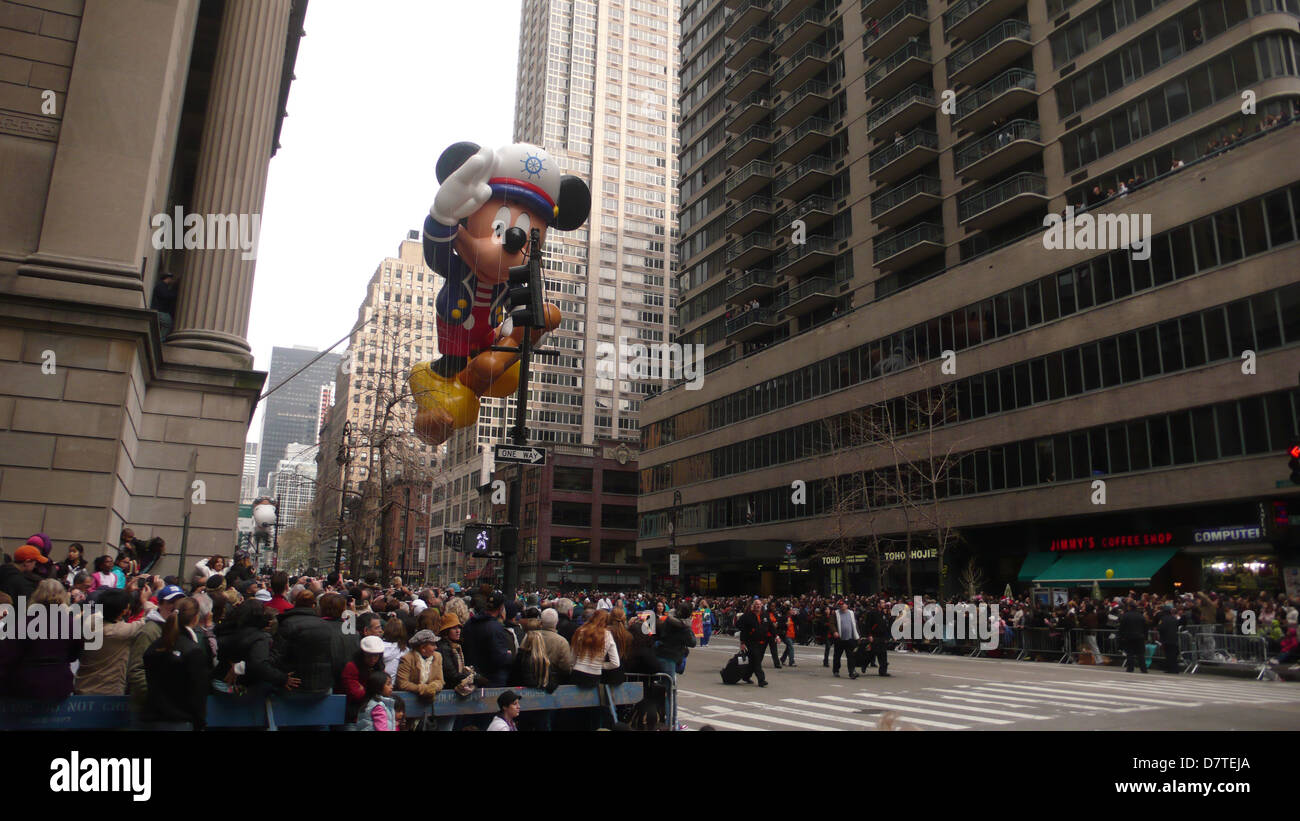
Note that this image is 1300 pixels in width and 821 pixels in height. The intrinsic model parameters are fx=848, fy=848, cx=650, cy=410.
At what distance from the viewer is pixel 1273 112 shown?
3128 centimetres

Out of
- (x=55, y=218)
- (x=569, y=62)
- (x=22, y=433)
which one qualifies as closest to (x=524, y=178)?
(x=55, y=218)

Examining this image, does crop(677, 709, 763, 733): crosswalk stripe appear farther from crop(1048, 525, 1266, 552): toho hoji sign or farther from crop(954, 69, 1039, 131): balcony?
crop(954, 69, 1039, 131): balcony

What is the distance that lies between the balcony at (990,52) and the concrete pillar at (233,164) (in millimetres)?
36240

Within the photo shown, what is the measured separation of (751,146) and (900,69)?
16.2 meters

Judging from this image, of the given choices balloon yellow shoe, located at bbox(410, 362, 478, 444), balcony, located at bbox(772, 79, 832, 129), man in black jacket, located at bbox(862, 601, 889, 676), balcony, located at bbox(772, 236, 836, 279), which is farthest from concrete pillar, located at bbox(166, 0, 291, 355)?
balcony, located at bbox(772, 79, 832, 129)

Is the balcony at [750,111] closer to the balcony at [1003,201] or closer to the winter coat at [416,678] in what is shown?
the balcony at [1003,201]

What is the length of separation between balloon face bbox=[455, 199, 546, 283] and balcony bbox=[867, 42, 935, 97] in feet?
110

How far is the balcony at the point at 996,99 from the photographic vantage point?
1629 inches

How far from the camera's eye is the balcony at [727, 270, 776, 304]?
205 feet

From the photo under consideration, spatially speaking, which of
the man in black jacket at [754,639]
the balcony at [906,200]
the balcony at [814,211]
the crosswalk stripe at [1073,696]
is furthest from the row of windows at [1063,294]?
the man in black jacket at [754,639]

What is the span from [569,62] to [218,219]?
130785 millimetres

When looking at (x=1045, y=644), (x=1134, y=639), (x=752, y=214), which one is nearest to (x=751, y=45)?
→ (x=752, y=214)

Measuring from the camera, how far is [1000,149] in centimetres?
4112
